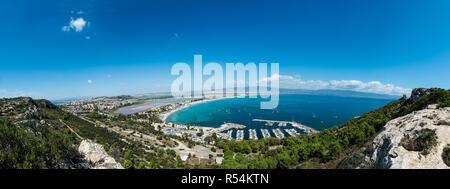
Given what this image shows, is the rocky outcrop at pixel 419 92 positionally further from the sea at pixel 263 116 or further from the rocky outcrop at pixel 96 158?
the rocky outcrop at pixel 96 158

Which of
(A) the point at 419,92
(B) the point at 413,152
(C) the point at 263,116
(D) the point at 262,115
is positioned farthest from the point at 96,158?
(D) the point at 262,115

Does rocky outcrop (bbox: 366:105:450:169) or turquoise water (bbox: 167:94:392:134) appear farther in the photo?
turquoise water (bbox: 167:94:392:134)

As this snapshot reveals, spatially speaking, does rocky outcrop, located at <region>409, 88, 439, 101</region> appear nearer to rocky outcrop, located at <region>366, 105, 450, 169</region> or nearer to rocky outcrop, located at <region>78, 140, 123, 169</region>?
rocky outcrop, located at <region>366, 105, 450, 169</region>

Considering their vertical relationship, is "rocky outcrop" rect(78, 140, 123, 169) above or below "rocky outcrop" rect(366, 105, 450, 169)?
below

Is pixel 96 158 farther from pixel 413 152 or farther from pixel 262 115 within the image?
pixel 262 115

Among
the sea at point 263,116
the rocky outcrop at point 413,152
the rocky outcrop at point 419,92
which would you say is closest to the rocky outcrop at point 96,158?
the rocky outcrop at point 413,152

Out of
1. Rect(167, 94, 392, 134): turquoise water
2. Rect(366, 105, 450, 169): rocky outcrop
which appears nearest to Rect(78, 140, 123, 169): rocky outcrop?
Rect(366, 105, 450, 169): rocky outcrop

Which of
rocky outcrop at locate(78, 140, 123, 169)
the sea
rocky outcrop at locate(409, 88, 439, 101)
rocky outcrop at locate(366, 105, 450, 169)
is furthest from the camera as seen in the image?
the sea

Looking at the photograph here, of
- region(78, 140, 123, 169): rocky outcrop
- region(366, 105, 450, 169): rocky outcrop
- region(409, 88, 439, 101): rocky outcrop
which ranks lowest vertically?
region(78, 140, 123, 169): rocky outcrop
